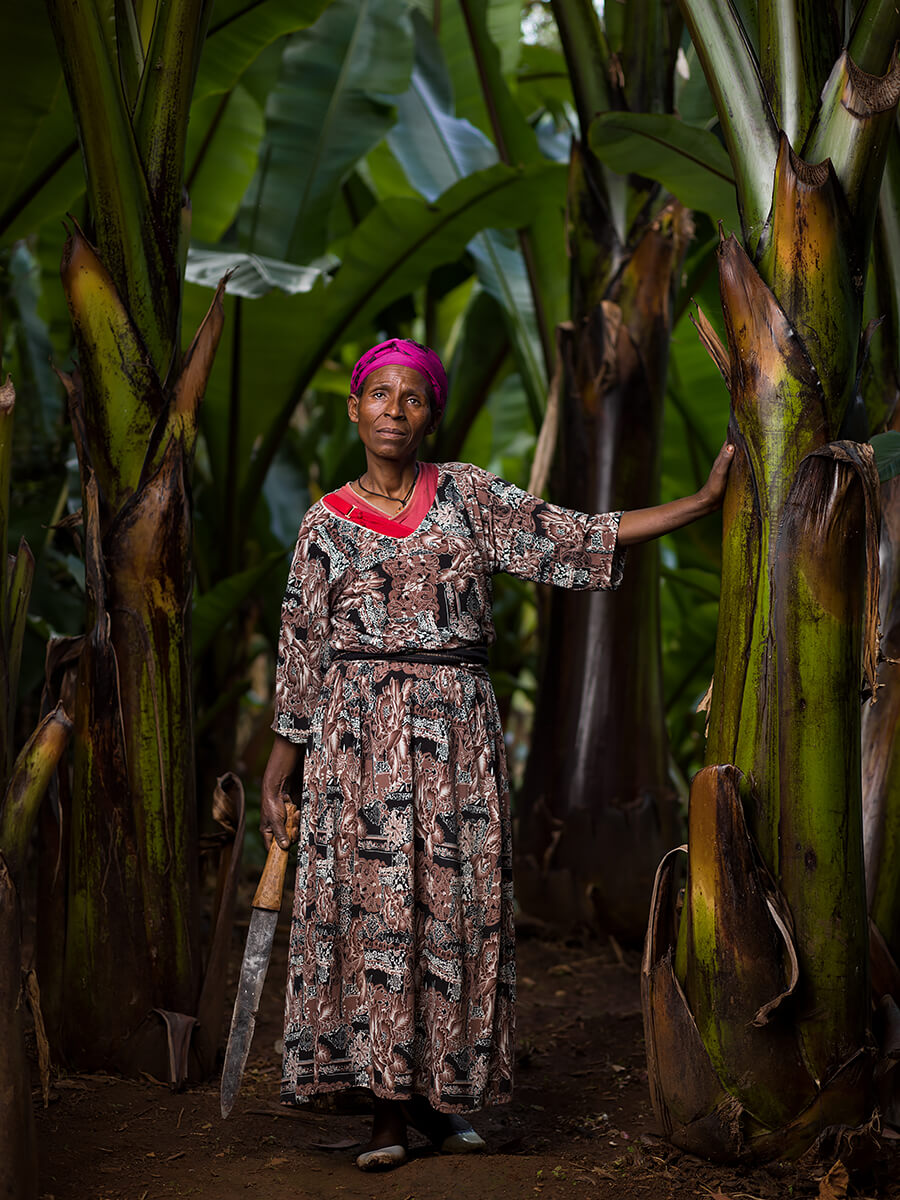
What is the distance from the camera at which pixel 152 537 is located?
2234 mm

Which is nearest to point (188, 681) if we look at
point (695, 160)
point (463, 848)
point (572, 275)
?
point (463, 848)

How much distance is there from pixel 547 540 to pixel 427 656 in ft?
1.00

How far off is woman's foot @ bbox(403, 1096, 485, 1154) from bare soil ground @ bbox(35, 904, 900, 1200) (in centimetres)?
4

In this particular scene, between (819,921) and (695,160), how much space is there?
1.65 meters

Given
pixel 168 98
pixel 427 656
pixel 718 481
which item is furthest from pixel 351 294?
pixel 718 481

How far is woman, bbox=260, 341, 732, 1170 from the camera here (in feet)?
6.33

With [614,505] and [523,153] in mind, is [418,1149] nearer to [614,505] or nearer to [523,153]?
[614,505]

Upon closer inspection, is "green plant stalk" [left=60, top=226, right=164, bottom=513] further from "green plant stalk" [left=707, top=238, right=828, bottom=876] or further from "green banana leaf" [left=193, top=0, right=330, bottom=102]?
"green plant stalk" [left=707, top=238, right=828, bottom=876]

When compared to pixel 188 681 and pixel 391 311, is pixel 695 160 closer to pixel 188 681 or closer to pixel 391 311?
pixel 188 681

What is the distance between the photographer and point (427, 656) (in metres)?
1.99

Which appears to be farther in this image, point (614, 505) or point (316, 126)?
point (316, 126)

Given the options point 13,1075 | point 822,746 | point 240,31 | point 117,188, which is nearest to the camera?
point 13,1075

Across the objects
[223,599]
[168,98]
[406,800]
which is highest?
[168,98]

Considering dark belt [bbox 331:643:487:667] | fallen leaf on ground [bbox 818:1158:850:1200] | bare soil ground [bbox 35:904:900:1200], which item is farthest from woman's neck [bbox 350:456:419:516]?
fallen leaf on ground [bbox 818:1158:850:1200]
